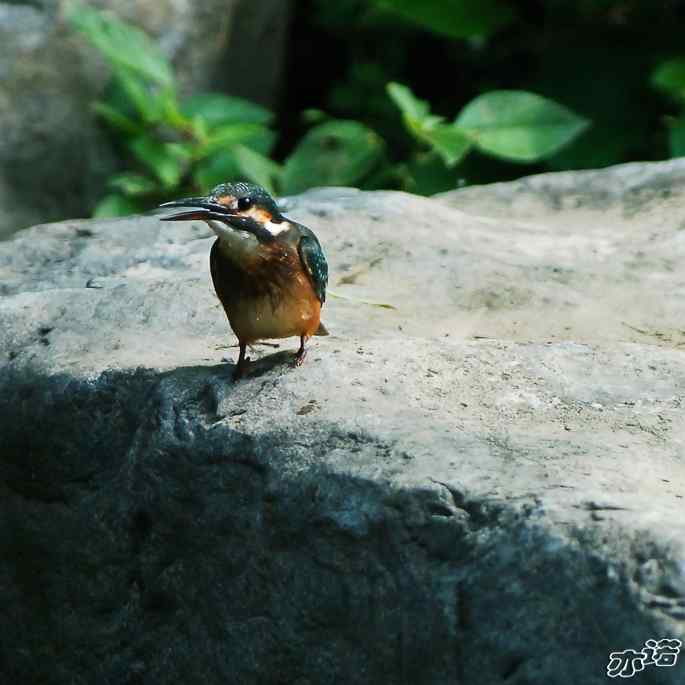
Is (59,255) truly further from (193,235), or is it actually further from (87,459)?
(87,459)

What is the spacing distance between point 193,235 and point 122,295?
686 mm

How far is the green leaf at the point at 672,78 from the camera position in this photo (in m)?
6.32

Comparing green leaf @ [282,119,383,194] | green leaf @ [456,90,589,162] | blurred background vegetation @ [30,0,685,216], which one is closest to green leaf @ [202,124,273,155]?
blurred background vegetation @ [30,0,685,216]

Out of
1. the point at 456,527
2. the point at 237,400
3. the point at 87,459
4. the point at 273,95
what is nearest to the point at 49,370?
the point at 87,459

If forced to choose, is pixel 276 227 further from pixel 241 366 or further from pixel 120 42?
pixel 120 42

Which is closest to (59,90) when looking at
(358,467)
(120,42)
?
(120,42)

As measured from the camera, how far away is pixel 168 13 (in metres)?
6.95

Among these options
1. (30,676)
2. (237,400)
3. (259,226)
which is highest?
(259,226)

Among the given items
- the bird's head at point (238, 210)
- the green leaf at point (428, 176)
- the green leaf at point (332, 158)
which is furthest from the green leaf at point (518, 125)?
the bird's head at point (238, 210)

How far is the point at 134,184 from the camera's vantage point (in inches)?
248

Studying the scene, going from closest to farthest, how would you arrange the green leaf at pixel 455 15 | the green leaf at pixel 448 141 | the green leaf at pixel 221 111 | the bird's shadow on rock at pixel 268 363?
the bird's shadow on rock at pixel 268 363 → the green leaf at pixel 448 141 → the green leaf at pixel 221 111 → the green leaf at pixel 455 15

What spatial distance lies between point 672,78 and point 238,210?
3636 millimetres

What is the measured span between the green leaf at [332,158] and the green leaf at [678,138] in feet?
4.34

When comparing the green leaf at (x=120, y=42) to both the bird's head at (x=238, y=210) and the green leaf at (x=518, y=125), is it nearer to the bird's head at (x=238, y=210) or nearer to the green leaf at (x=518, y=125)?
the green leaf at (x=518, y=125)
